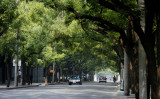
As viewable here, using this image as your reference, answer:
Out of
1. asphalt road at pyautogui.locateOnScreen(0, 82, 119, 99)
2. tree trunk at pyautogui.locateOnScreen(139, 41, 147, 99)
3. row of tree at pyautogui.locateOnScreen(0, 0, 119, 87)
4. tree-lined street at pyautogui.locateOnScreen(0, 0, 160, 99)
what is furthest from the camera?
row of tree at pyautogui.locateOnScreen(0, 0, 119, 87)

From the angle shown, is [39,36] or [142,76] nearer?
[142,76]

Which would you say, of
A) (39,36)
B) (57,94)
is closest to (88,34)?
(57,94)

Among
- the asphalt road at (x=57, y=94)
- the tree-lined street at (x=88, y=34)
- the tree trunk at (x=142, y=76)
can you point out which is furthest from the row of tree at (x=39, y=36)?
the tree trunk at (x=142, y=76)

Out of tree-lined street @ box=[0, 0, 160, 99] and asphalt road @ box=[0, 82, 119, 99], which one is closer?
tree-lined street @ box=[0, 0, 160, 99]

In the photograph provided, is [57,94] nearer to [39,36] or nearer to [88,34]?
[88,34]

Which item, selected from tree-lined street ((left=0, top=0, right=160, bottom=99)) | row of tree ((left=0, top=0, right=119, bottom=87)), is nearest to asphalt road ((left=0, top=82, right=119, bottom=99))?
tree-lined street ((left=0, top=0, right=160, bottom=99))

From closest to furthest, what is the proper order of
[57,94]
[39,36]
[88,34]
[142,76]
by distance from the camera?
[142,76] < [57,94] < [88,34] < [39,36]

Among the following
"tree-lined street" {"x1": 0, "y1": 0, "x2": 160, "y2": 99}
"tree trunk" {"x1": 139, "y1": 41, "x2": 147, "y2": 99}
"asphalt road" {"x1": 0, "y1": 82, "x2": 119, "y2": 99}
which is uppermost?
"tree-lined street" {"x1": 0, "y1": 0, "x2": 160, "y2": 99}

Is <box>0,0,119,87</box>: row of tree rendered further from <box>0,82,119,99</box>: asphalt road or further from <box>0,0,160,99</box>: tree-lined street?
<box>0,82,119,99</box>: asphalt road

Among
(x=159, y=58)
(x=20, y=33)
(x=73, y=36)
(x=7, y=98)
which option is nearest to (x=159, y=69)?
(x=159, y=58)

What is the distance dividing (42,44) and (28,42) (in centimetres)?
226

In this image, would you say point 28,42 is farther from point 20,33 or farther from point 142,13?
point 142,13

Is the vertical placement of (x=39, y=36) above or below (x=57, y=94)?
above

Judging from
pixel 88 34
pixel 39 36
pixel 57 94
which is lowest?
pixel 57 94
